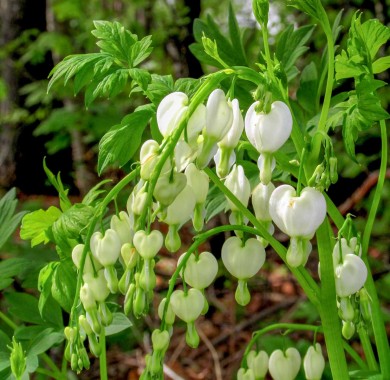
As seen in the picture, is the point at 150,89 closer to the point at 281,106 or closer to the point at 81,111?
the point at 281,106

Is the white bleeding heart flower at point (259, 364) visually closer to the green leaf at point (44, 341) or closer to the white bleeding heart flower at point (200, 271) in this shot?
the white bleeding heart flower at point (200, 271)

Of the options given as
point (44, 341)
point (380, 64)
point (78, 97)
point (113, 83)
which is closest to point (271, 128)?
point (113, 83)

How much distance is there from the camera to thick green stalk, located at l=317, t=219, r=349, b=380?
4.37 feet

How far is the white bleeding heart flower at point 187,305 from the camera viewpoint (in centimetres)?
131

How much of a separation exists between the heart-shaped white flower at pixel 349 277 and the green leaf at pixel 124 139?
0.45 meters

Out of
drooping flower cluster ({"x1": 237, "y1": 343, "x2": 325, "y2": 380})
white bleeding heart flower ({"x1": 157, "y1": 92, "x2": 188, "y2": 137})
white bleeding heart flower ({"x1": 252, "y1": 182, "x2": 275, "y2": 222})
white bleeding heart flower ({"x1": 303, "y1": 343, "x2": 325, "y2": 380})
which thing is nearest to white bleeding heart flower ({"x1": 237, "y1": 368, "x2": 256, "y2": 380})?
drooping flower cluster ({"x1": 237, "y1": 343, "x2": 325, "y2": 380})

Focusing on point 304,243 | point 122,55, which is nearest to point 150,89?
point 122,55

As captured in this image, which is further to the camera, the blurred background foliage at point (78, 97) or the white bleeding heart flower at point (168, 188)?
the blurred background foliage at point (78, 97)

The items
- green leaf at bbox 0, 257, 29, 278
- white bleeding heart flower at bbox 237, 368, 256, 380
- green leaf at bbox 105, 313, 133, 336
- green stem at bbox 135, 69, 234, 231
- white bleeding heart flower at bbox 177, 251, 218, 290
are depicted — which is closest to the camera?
green stem at bbox 135, 69, 234, 231

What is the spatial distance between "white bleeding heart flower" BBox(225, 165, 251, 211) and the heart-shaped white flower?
227mm

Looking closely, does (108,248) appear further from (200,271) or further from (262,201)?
(262,201)

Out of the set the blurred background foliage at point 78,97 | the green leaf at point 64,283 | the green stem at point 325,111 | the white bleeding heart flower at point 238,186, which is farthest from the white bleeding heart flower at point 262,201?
the blurred background foliage at point 78,97

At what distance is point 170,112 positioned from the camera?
1189mm

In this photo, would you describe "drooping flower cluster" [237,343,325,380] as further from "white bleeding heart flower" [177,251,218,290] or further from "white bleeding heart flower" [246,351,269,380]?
"white bleeding heart flower" [177,251,218,290]
